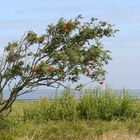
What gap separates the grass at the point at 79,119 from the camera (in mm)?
12375

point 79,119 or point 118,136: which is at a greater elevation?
point 79,119

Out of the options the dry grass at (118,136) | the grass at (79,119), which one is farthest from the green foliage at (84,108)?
the dry grass at (118,136)

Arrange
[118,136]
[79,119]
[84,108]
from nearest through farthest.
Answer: [118,136] < [79,119] < [84,108]

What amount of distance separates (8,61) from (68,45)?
1457 mm

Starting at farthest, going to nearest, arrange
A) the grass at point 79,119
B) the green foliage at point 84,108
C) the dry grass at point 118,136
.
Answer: the green foliage at point 84,108, the grass at point 79,119, the dry grass at point 118,136

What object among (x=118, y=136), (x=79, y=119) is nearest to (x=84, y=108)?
(x=79, y=119)

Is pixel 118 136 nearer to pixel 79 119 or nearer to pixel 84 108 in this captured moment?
pixel 79 119

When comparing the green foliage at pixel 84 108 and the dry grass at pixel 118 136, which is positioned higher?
the green foliage at pixel 84 108

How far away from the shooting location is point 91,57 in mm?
13078

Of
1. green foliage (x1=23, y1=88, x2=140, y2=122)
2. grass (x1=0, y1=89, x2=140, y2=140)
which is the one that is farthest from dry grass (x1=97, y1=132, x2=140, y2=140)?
green foliage (x1=23, y1=88, x2=140, y2=122)

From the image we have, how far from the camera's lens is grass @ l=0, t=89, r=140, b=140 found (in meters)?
12.4

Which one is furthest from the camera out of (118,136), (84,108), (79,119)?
(84,108)

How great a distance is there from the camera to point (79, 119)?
47.9ft

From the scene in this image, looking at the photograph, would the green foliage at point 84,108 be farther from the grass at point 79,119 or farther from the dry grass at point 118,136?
the dry grass at point 118,136
